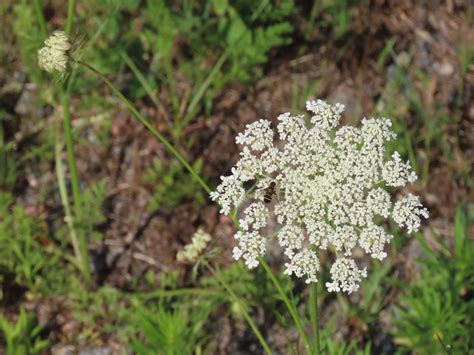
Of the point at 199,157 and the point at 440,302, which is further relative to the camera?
the point at 199,157

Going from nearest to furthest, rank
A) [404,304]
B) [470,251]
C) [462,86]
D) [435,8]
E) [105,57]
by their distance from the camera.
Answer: [470,251]
[404,304]
[105,57]
[462,86]
[435,8]

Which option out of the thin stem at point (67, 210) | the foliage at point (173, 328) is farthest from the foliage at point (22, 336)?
the foliage at point (173, 328)

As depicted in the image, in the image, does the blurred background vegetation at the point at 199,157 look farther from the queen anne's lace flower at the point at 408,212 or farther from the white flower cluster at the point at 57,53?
the white flower cluster at the point at 57,53

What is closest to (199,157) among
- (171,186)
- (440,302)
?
(171,186)

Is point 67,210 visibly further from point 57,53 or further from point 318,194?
point 318,194

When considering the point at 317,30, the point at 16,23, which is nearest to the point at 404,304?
the point at 317,30

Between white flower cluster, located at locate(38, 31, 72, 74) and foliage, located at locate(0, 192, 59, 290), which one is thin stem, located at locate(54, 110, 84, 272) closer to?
foliage, located at locate(0, 192, 59, 290)

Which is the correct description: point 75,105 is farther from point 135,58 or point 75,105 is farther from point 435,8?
point 435,8

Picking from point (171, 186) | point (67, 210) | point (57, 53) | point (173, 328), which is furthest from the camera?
point (171, 186)
